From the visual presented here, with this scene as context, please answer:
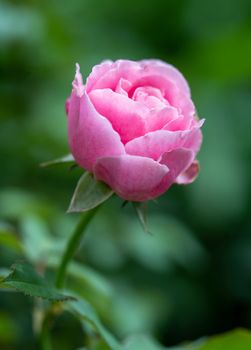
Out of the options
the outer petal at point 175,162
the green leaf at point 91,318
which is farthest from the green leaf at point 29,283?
the outer petal at point 175,162

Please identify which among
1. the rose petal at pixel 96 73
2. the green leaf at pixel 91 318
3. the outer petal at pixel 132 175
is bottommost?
the green leaf at pixel 91 318

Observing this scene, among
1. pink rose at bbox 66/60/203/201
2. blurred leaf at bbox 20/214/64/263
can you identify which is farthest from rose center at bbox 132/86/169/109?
blurred leaf at bbox 20/214/64/263

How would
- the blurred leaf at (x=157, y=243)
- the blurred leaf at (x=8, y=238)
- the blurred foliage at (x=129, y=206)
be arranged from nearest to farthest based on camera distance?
1. the blurred leaf at (x=8, y=238)
2. the blurred foliage at (x=129, y=206)
3. the blurred leaf at (x=157, y=243)

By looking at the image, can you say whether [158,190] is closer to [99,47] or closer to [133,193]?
[133,193]

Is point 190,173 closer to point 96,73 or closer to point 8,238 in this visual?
point 96,73

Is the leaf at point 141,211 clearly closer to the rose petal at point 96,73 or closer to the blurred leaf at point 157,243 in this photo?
the rose petal at point 96,73

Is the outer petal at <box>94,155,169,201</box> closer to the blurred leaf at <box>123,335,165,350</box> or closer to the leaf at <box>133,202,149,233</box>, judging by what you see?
the leaf at <box>133,202,149,233</box>

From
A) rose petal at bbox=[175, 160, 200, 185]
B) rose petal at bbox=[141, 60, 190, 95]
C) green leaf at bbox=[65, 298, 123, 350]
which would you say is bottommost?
green leaf at bbox=[65, 298, 123, 350]

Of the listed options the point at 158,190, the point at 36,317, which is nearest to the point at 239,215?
the point at 36,317

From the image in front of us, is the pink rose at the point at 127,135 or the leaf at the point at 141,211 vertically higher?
the pink rose at the point at 127,135
